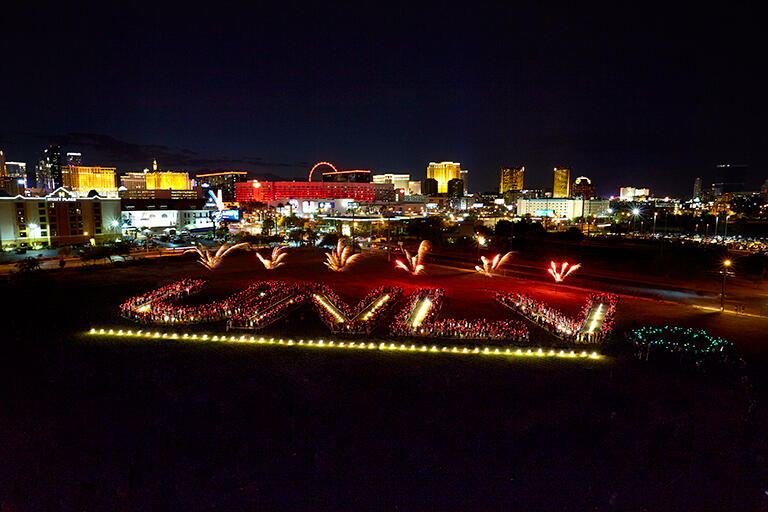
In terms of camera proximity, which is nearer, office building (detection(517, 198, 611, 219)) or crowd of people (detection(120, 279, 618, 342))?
crowd of people (detection(120, 279, 618, 342))

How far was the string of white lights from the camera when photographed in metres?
14.9

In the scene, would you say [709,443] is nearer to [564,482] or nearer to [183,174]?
[564,482]

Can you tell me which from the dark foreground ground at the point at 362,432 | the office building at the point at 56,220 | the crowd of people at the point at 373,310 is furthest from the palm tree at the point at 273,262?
the office building at the point at 56,220

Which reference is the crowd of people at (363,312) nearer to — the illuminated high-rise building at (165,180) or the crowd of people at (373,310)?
the crowd of people at (373,310)

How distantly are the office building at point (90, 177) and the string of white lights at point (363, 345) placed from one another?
158 metres

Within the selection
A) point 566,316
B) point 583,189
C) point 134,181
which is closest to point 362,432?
point 566,316

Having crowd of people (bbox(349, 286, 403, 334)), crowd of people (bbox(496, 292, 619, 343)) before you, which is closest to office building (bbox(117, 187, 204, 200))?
crowd of people (bbox(349, 286, 403, 334))

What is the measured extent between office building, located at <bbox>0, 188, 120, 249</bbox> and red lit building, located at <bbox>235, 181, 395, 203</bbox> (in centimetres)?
6186

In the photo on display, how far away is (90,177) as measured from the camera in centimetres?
15075

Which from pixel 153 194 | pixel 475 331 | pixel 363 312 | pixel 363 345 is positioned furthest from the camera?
pixel 153 194

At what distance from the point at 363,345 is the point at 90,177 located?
171 meters

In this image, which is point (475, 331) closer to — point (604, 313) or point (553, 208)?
point (604, 313)

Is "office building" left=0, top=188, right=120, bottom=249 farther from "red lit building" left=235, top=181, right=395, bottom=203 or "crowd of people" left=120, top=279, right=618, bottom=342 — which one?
"red lit building" left=235, top=181, right=395, bottom=203

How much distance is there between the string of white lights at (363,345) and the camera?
14898mm
